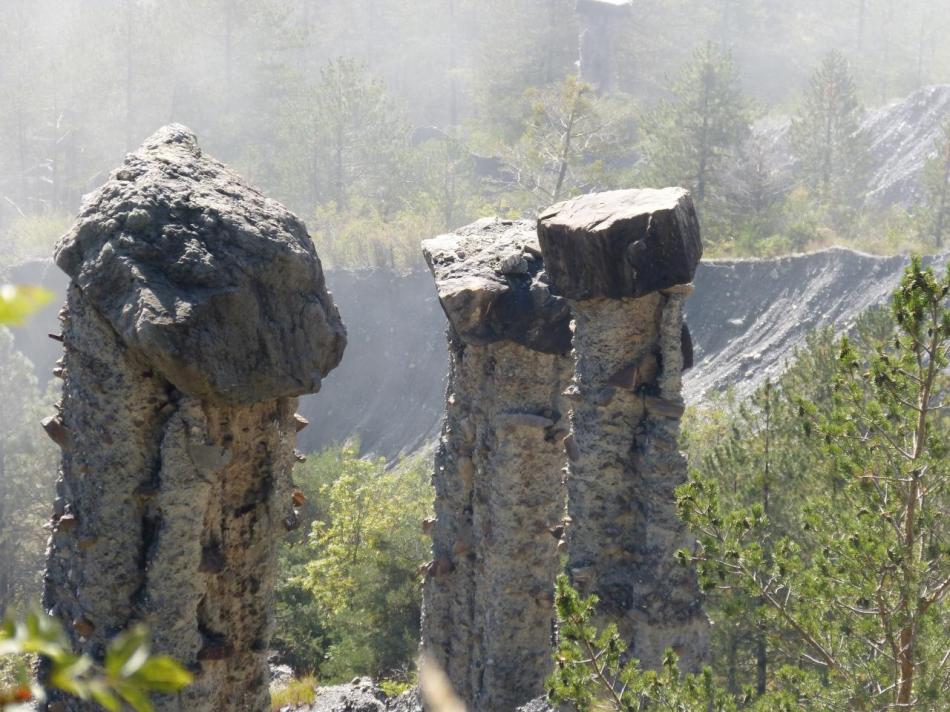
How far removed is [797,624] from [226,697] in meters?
3.36

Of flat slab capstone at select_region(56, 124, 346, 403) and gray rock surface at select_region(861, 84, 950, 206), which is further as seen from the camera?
gray rock surface at select_region(861, 84, 950, 206)

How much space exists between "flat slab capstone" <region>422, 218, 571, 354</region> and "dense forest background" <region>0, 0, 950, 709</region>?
295 cm

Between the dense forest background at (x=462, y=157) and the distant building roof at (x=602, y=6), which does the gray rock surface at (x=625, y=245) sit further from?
the distant building roof at (x=602, y=6)

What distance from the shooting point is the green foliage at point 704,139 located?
36.5 meters

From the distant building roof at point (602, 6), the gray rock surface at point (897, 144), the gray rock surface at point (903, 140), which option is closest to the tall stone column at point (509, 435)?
the gray rock surface at point (897, 144)

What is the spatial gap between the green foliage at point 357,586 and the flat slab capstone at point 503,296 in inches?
301

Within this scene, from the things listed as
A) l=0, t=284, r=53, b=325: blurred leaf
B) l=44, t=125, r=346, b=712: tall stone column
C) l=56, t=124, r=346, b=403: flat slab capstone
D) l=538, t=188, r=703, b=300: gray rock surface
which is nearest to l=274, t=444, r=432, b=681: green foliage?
l=538, t=188, r=703, b=300: gray rock surface

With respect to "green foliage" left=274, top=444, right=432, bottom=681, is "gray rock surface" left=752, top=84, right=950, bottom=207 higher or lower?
higher

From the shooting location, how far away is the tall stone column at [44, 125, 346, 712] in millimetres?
5570

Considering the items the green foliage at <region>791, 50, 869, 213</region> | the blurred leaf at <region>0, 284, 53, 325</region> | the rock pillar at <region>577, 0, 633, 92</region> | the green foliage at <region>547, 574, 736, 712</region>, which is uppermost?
the rock pillar at <region>577, 0, 633, 92</region>

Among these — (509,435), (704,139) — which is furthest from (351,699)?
(704,139)

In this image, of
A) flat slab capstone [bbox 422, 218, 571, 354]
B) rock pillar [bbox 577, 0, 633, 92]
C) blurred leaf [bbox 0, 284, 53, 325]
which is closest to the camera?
blurred leaf [bbox 0, 284, 53, 325]

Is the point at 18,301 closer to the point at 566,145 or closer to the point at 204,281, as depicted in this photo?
the point at 204,281

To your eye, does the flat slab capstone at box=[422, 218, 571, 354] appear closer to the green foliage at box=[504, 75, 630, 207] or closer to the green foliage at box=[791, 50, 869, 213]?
the green foliage at box=[504, 75, 630, 207]
